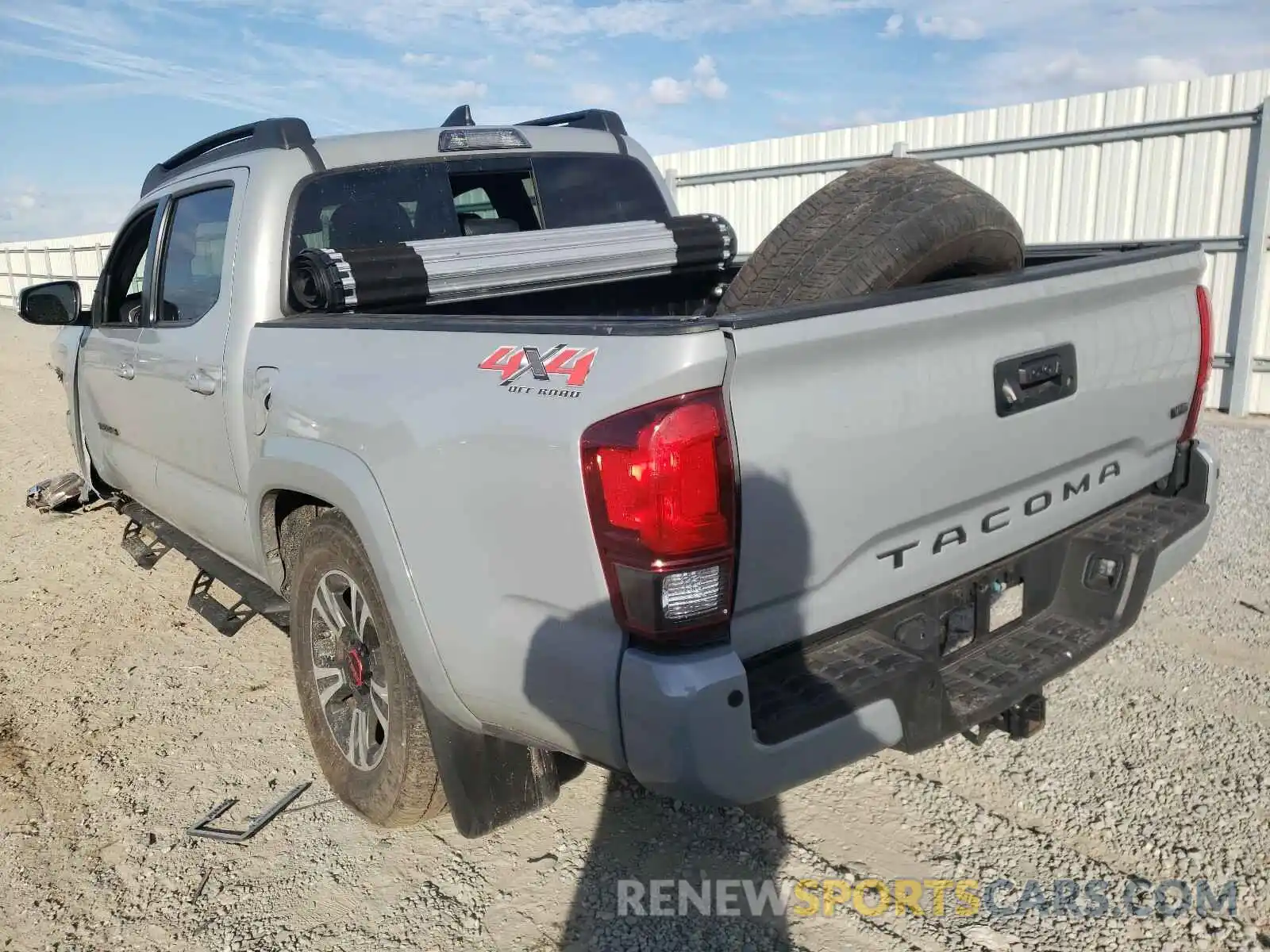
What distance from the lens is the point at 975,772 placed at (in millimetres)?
3180

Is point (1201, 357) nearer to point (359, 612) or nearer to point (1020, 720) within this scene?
point (1020, 720)

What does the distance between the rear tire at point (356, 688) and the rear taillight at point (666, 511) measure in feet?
2.99

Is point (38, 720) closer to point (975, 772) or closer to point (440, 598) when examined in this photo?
point (440, 598)

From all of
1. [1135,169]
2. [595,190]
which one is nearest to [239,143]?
[595,190]

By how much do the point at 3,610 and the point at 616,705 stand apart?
4529 millimetres

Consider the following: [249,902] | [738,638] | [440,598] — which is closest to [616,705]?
[738,638]

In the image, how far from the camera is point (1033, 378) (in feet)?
8.07

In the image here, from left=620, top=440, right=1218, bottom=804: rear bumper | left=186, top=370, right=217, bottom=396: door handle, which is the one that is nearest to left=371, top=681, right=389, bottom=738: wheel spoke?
left=620, top=440, right=1218, bottom=804: rear bumper

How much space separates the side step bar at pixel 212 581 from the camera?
354 centimetres

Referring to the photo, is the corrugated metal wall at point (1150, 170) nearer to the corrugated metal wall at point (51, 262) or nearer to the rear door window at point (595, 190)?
the rear door window at point (595, 190)

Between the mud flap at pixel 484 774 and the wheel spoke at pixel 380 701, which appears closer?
the mud flap at pixel 484 774

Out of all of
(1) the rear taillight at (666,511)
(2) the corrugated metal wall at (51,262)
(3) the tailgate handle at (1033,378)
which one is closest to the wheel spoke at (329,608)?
(1) the rear taillight at (666,511)

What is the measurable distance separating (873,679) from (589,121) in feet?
11.0

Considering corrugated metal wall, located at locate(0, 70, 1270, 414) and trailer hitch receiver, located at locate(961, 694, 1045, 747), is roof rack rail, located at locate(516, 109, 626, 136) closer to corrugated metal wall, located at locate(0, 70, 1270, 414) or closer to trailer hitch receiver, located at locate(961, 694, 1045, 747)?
trailer hitch receiver, located at locate(961, 694, 1045, 747)
